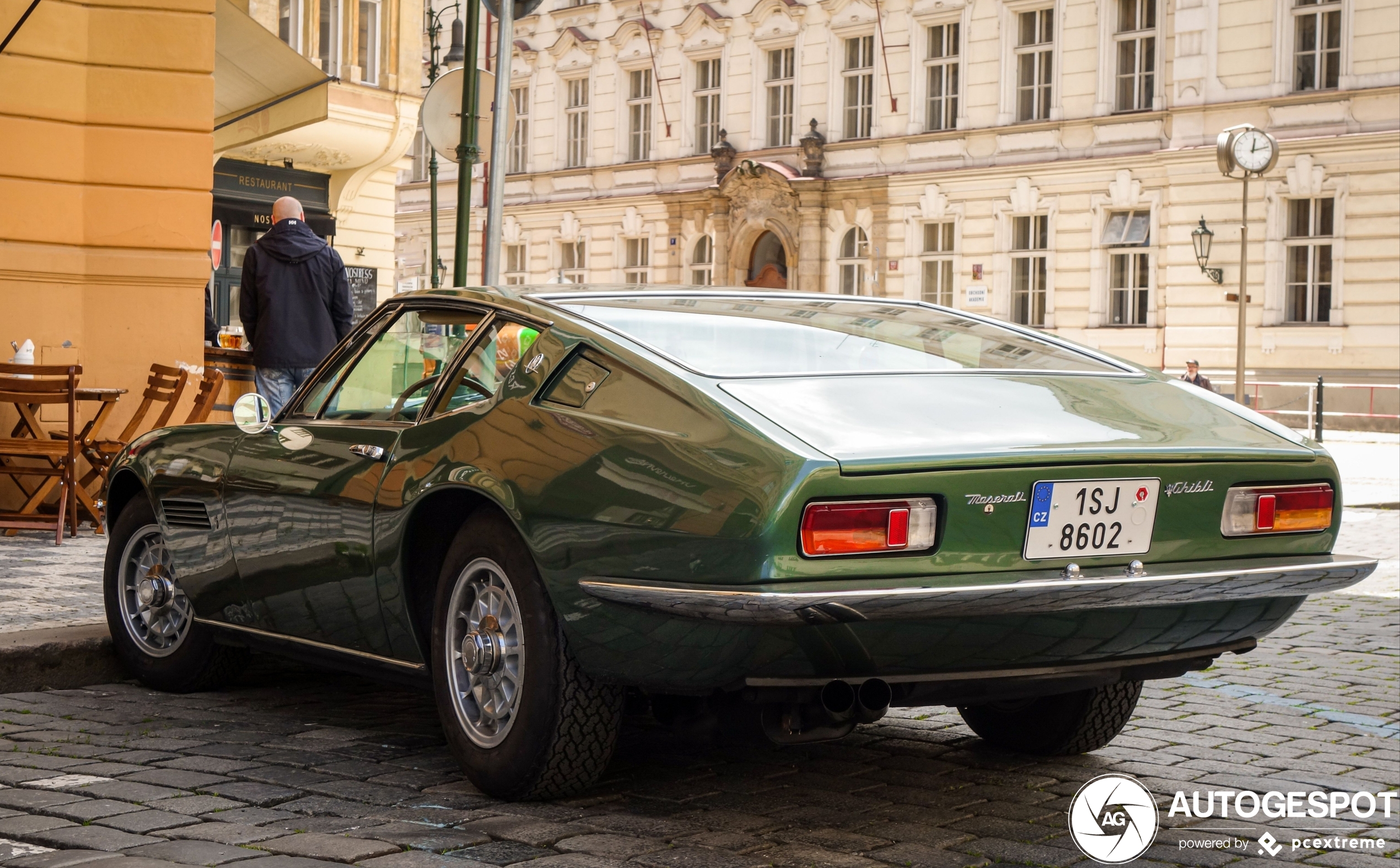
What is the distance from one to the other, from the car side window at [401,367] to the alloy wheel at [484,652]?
27.4 inches

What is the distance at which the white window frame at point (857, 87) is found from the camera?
123 ft

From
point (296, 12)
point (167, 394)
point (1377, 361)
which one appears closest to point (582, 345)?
point (167, 394)

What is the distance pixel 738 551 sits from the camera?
135 inches

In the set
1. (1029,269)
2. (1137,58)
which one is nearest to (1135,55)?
(1137,58)

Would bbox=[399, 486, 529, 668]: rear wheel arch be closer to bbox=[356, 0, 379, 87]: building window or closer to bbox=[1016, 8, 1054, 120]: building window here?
bbox=[356, 0, 379, 87]: building window

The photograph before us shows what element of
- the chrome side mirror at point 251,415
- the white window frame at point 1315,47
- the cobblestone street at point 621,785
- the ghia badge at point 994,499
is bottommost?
the cobblestone street at point 621,785

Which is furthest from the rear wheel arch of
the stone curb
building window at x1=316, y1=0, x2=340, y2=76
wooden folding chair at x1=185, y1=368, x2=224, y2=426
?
building window at x1=316, y1=0, x2=340, y2=76

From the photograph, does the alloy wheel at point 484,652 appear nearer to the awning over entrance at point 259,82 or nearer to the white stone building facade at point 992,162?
the awning over entrance at point 259,82

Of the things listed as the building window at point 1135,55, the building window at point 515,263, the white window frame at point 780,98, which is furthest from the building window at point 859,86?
the building window at point 515,263

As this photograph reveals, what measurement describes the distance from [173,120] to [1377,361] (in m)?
24.1

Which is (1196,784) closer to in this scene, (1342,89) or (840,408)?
(840,408)

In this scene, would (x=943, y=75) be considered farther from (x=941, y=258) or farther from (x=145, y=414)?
(x=145, y=414)

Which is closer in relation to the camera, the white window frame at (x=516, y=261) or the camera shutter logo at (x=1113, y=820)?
the camera shutter logo at (x=1113, y=820)

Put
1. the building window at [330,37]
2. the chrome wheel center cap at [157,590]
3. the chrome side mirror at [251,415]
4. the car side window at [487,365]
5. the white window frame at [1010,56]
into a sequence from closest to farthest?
the car side window at [487,365] → the chrome side mirror at [251,415] → the chrome wheel center cap at [157,590] → the building window at [330,37] → the white window frame at [1010,56]
